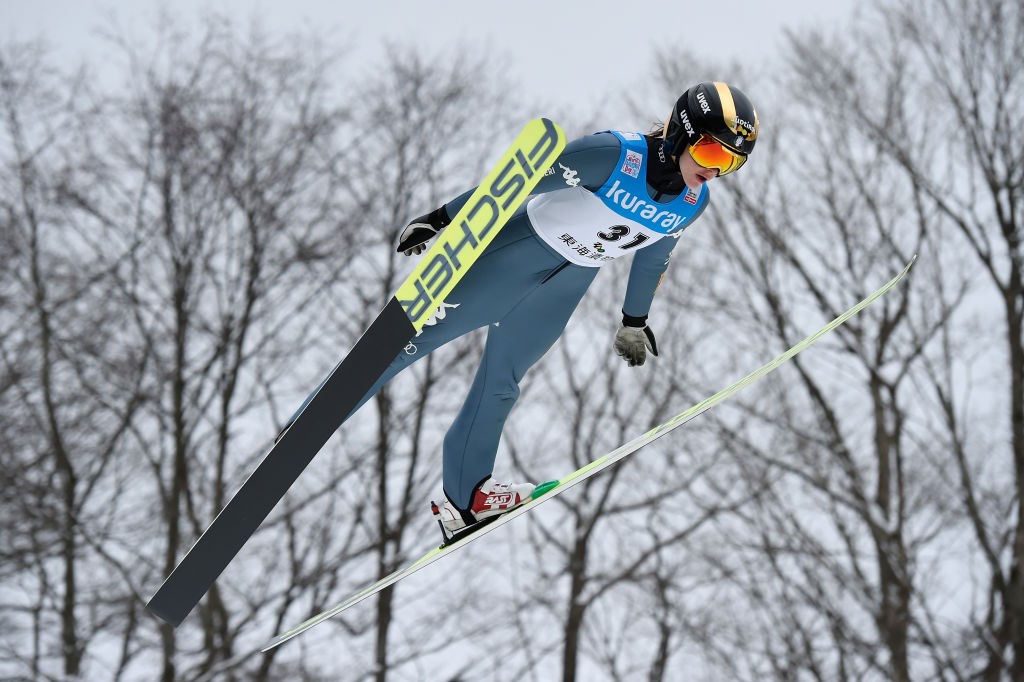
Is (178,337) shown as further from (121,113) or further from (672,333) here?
(672,333)

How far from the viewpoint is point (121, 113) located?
10047mm

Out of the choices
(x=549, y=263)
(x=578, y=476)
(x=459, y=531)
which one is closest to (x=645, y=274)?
(x=549, y=263)

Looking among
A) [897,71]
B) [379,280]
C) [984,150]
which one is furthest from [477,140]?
[984,150]

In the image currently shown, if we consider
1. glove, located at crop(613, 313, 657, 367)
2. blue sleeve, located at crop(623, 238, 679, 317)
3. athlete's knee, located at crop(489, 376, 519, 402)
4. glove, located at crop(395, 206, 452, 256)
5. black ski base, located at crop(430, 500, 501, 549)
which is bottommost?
black ski base, located at crop(430, 500, 501, 549)

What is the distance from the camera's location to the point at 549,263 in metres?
3.14

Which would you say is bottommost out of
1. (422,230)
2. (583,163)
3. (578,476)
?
(578,476)

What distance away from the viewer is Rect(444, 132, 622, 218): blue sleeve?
→ 2.85 m

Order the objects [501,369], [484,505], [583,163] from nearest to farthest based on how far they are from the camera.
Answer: [583,163] < [501,369] < [484,505]

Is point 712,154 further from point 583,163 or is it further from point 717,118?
point 583,163

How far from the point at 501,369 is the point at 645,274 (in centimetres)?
63

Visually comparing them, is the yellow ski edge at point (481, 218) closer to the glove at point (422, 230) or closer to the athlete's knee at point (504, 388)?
the glove at point (422, 230)

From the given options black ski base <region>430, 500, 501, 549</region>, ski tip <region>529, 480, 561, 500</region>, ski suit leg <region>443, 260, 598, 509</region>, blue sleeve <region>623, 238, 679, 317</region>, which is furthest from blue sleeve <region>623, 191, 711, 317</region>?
black ski base <region>430, 500, 501, 549</region>

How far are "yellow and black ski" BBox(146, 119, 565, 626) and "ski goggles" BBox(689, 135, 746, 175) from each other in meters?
0.47

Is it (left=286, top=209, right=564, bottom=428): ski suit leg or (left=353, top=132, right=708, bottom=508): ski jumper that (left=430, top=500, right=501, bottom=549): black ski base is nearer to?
(left=353, top=132, right=708, bottom=508): ski jumper
